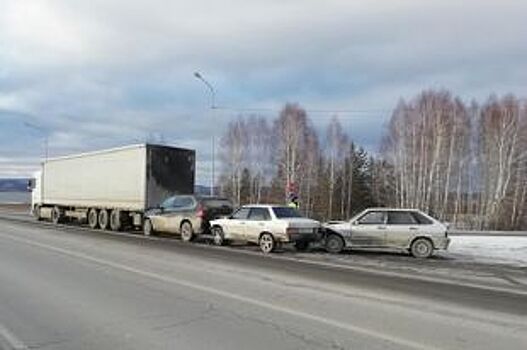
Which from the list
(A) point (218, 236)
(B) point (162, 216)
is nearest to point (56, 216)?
(B) point (162, 216)

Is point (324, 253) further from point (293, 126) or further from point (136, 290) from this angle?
point (293, 126)

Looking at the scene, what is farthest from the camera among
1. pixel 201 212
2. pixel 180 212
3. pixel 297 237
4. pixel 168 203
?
pixel 168 203

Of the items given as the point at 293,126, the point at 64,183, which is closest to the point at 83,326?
the point at 64,183

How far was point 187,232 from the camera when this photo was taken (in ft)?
103

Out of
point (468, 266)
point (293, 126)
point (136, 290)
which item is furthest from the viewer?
point (293, 126)

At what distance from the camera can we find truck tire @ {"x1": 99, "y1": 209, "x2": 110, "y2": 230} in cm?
3919

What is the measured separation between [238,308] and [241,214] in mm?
15377

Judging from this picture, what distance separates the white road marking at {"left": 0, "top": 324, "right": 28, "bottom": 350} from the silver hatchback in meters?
16.6

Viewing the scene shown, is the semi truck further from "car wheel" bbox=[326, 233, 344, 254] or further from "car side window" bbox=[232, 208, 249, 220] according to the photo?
"car wheel" bbox=[326, 233, 344, 254]

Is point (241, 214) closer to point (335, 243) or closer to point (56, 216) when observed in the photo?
point (335, 243)

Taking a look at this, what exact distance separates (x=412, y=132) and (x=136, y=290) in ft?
235

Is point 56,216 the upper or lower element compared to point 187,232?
upper

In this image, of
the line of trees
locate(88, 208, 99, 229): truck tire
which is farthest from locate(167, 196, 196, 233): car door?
the line of trees

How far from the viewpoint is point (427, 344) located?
31.4ft
